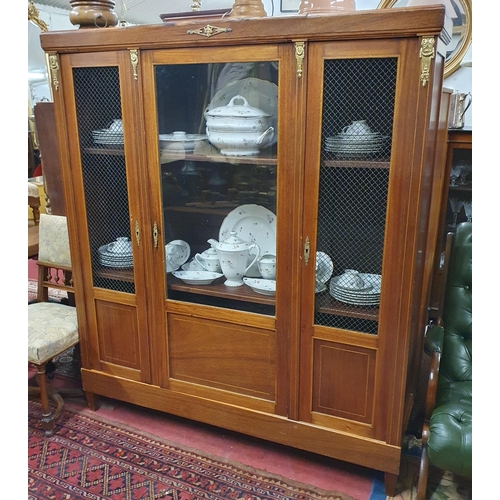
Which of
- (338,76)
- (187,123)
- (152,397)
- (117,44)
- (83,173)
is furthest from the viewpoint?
(152,397)

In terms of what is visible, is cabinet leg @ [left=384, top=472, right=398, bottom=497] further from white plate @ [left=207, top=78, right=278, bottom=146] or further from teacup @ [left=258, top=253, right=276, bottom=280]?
white plate @ [left=207, top=78, right=278, bottom=146]

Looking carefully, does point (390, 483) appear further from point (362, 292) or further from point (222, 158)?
point (222, 158)

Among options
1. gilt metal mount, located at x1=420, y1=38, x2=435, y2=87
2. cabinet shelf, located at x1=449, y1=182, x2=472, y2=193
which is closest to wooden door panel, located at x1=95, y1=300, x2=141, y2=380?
gilt metal mount, located at x1=420, y1=38, x2=435, y2=87

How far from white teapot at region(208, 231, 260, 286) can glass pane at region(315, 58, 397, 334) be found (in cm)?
33

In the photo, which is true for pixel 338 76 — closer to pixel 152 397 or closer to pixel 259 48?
pixel 259 48

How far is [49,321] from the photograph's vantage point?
83.9 inches

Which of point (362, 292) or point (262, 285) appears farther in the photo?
point (262, 285)

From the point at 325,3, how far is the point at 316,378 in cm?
125

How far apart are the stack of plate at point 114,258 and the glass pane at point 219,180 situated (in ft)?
0.67

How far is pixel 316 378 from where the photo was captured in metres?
1.73

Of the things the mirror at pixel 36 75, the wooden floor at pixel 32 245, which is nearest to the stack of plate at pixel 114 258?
the wooden floor at pixel 32 245

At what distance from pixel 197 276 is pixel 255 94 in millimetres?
733

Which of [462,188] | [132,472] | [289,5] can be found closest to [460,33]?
[462,188]

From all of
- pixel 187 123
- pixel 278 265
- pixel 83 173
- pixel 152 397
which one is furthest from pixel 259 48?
pixel 152 397
